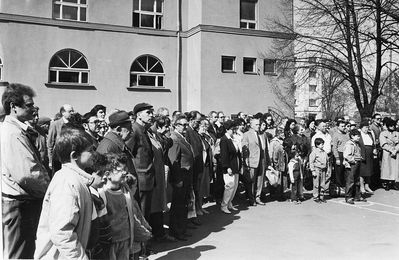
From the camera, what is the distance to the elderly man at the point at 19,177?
3000 mm

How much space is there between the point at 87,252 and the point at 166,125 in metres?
3.54

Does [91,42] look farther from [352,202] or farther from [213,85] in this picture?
[352,202]

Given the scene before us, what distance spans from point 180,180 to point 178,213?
0.50 metres

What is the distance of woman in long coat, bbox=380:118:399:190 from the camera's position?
9586 mm

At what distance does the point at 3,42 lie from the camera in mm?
12367

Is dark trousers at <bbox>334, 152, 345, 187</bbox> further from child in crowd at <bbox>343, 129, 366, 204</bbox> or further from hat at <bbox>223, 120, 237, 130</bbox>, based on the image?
hat at <bbox>223, 120, 237, 130</bbox>

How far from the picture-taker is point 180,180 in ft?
18.5

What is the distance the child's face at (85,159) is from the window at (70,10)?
537 inches

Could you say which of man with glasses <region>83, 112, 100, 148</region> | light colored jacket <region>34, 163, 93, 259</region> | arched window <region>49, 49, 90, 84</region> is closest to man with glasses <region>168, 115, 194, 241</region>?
man with glasses <region>83, 112, 100, 148</region>

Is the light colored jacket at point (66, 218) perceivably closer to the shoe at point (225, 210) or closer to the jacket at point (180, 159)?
the jacket at point (180, 159)

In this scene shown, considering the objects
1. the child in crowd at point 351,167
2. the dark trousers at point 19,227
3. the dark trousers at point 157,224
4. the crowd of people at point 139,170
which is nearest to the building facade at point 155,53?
the crowd of people at point 139,170

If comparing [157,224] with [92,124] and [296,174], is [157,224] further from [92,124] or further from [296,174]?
[296,174]

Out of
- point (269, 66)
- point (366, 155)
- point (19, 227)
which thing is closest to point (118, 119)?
point (19, 227)

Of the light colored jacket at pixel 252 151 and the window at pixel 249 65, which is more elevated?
the window at pixel 249 65
